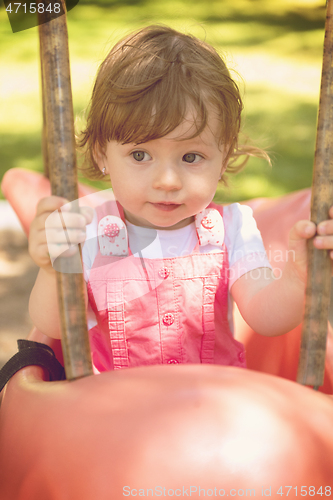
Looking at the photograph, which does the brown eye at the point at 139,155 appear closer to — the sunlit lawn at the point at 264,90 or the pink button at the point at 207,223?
the pink button at the point at 207,223

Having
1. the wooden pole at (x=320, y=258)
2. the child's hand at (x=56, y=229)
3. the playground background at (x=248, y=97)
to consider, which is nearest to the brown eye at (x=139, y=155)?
the child's hand at (x=56, y=229)

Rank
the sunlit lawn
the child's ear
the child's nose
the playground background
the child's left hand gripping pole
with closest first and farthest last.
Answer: the child's left hand gripping pole, the child's nose, the child's ear, the playground background, the sunlit lawn

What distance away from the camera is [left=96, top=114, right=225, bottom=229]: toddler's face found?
0.71 metres

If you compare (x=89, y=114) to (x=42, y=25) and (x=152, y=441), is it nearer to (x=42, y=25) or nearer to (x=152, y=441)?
(x=42, y=25)

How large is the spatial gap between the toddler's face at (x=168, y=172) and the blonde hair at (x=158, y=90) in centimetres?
1

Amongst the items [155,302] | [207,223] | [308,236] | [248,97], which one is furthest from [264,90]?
[308,236]

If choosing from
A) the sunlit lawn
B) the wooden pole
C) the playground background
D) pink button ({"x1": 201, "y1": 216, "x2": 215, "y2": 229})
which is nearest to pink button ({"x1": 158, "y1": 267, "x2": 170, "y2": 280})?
pink button ({"x1": 201, "y1": 216, "x2": 215, "y2": 229})

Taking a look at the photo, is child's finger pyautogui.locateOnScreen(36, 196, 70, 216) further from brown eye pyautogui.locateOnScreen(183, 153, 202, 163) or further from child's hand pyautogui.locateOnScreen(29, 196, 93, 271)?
brown eye pyautogui.locateOnScreen(183, 153, 202, 163)

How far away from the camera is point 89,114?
2.78ft

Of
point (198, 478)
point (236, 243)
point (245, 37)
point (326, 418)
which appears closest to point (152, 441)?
point (198, 478)

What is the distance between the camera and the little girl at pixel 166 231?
71 centimetres

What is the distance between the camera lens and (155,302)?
87cm

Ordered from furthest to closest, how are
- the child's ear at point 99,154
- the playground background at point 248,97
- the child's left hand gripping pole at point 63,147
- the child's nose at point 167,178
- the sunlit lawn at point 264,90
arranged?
the sunlit lawn at point 264,90 < the playground background at point 248,97 < the child's ear at point 99,154 < the child's nose at point 167,178 < the child's left hand gripping pole at point 63,147

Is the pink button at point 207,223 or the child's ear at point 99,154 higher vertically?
the child's ear at point 99,154
